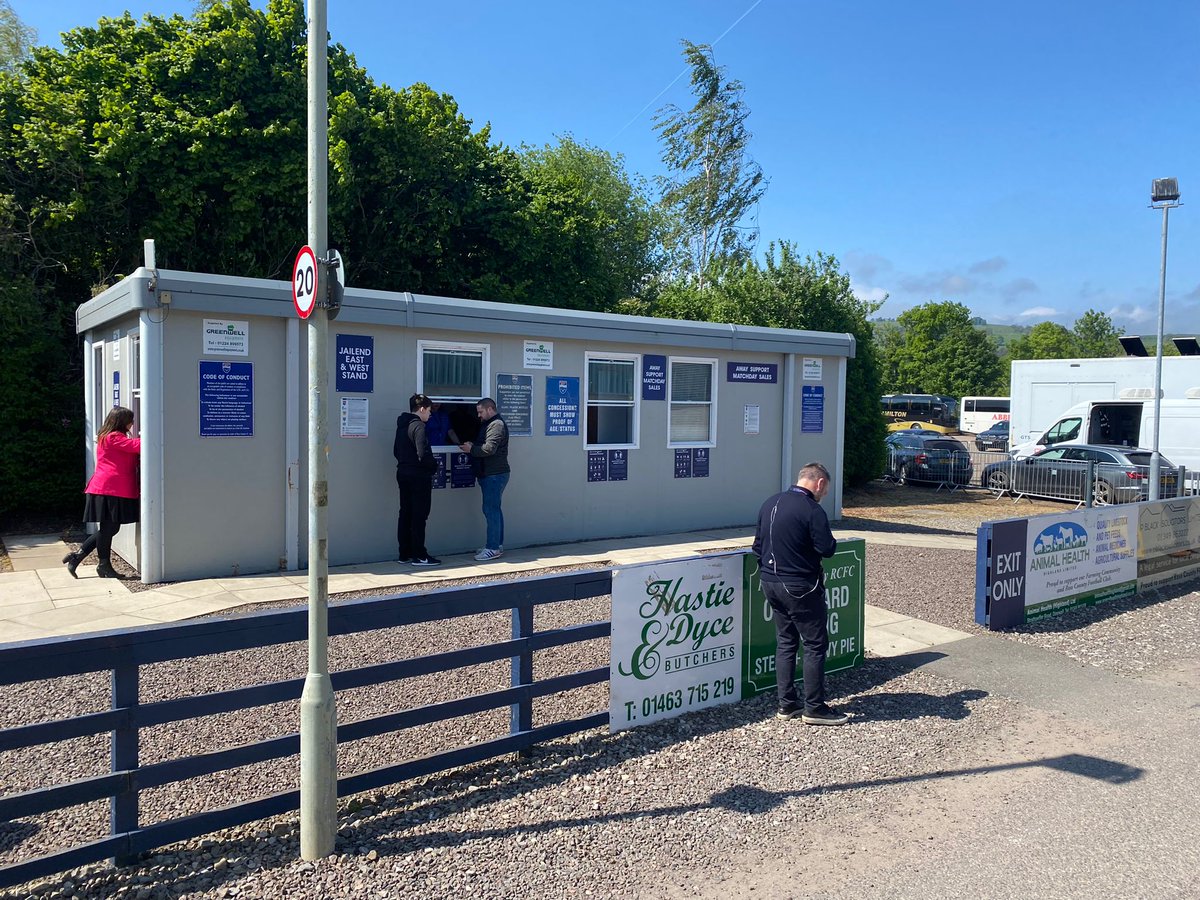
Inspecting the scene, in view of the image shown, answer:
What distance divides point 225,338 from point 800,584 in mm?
6309

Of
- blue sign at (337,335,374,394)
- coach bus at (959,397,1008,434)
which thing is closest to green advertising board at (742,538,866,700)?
blue sign at (337,335,374,394)

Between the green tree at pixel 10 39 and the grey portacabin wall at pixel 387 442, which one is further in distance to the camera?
the green tree at pixel 10 39

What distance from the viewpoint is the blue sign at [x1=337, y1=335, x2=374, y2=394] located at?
30.8 feet

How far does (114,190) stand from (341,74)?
5504mm

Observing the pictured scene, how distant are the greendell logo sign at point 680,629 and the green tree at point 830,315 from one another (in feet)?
45.2

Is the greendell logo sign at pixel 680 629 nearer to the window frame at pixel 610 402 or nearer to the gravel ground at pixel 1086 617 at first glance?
the gravel ground at pixel 1086 617

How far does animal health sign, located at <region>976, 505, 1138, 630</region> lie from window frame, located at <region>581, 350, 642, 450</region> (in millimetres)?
5057

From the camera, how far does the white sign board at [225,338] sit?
866 centimetres

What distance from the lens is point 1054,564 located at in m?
8.62

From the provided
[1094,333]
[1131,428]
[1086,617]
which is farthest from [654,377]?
[1094,333]

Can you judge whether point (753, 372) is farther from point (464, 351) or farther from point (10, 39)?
point (10, 39)

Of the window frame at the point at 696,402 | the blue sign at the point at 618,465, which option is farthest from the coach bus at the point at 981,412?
the blue sign at the point at 618,465

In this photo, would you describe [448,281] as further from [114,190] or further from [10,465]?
[10,465]

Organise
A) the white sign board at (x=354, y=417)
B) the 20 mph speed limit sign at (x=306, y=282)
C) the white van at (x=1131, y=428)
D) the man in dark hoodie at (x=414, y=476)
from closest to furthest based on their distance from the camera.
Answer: the 20 mph speed limit sign at (x=306, y=282)
the man in dark hoodie at (x=414, y=476)
the white sign board at (x=354, y=417)
the white van at (x=1131, y=428)
